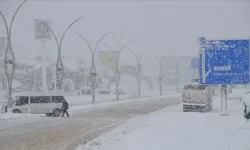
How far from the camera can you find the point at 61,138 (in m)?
18.3

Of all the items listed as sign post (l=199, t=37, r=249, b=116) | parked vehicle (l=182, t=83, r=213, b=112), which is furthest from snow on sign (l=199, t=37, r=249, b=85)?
parked vehicle (l=182, t=83, r=213, b=112)

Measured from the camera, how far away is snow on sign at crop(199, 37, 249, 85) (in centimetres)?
2603

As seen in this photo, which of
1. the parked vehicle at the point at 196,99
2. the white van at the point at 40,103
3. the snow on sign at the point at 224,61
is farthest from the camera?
the white van at the point at 40,103

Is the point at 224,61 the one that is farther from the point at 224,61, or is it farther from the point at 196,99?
the point at 196,99

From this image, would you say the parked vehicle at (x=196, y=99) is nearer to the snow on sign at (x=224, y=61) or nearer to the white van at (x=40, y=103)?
the snow on sign at (x=224, y=61)

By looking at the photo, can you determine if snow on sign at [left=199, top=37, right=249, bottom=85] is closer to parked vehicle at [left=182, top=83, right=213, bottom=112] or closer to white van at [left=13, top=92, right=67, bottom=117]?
parked vehicle at [left=182, top=83, right=213, bottom=112]

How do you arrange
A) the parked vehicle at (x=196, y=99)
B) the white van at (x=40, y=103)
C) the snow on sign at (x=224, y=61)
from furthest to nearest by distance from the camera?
the white van at (x=40, y=103), the parked vehicle at (x=196, y=99), the snow on sign at (x=224, y=61)

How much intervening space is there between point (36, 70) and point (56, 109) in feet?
216

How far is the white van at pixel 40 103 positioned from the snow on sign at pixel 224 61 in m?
13.5

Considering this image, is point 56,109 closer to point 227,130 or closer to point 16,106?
point 16,106

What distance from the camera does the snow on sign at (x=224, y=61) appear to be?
26031mm

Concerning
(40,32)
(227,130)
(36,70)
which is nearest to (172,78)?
(36,70)

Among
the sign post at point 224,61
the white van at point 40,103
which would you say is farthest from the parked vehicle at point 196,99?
the white van at point 40,103

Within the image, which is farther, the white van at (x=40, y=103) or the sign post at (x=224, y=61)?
the white van at (x=40, y=103)
